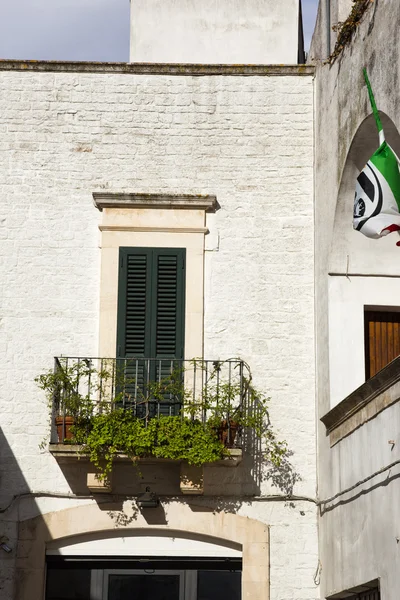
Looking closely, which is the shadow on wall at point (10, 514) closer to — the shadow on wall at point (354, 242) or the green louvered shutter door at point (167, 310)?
the green louvered shutter door at point (167, 310)

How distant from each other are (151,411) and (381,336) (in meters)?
2.52

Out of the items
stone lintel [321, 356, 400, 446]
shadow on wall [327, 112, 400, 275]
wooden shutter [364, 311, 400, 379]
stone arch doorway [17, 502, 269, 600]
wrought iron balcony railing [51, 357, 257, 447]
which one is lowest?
stone arch doorway [17, 502, 269, 600]

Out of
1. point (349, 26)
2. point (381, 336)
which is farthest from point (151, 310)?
point (349, 26)

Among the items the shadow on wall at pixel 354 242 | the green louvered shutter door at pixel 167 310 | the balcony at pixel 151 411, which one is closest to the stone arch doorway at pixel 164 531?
the balcony at pixel 151 411

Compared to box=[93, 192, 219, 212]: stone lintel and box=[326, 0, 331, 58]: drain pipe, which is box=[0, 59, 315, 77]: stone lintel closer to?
box=[326, 0, 331, 58]: drain pipe

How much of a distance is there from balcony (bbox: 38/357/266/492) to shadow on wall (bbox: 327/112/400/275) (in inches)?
60.3

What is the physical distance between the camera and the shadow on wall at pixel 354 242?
1112 centimetres

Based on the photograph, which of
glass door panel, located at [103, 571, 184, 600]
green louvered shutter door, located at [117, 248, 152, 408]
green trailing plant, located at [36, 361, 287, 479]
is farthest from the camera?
green louvered shutter door, located at [117, 248, 152, 408]

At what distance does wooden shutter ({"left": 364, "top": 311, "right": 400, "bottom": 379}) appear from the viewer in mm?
11820

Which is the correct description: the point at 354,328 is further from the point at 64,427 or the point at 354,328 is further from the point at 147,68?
the point at 147,68

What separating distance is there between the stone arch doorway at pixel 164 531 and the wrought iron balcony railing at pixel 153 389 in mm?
827

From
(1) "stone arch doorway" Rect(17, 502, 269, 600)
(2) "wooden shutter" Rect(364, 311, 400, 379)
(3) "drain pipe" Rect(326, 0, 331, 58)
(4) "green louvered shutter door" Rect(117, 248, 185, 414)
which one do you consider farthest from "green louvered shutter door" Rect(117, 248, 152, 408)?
(3) "drain pipe" Rect(326, 0, 331, 58)

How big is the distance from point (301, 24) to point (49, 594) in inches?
318

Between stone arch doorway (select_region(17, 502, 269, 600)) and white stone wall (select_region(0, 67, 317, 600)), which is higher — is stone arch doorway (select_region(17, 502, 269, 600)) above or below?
below
